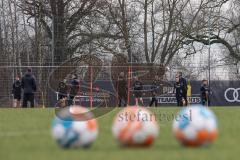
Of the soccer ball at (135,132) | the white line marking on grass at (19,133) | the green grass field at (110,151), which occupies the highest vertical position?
the soccer ball at (135,132)

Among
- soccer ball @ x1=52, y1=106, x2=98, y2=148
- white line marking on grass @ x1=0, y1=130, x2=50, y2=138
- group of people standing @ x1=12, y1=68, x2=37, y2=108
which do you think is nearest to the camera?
soccer ball @ x1=52, y1=106, x2=98, y2=148

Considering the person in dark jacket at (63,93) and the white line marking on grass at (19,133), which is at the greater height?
the person in dark jacket at (63,93)

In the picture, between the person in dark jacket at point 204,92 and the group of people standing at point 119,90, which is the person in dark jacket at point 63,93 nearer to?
the group of people standing at point 119,90

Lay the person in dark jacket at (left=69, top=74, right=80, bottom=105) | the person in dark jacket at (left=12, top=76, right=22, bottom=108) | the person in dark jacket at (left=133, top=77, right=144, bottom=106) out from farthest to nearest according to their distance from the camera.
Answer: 1. the person in dark jacket at (left=133, top=77, right=144, bottom=106)
2. the person in dark jacket at (left=12, top=76, right=22, bottom=108)
3. the person in dark jacket at (left=69, top=74, right=80, bottom=105)

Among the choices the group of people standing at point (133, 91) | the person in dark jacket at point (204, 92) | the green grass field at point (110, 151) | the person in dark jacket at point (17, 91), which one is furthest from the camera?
the person in dark jacket at point (204, 92)

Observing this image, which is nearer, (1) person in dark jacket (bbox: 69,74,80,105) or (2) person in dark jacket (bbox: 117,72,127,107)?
(1) person in dark jacket (bbox: 69,74,80,105)

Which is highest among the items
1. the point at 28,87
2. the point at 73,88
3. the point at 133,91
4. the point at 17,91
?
the point at 28,87

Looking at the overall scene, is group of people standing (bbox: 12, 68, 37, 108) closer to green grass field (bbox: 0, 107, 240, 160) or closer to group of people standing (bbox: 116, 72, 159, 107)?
group of people standing (bbox: 116, 72, 159, 107)

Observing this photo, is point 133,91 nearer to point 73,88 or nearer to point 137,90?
point 137,90

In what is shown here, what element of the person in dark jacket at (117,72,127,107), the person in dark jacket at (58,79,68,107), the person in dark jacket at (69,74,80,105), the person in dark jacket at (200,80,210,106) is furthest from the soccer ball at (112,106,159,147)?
the person in dark jacket at (200,80,210,106)

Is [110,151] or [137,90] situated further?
[137,90]

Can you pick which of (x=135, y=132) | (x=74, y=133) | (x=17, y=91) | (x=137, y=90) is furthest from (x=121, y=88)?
(x=74, y=133)

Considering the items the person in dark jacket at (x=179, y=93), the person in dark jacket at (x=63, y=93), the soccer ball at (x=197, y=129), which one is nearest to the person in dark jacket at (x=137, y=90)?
the person in dark jacket at (x=179, y=93)

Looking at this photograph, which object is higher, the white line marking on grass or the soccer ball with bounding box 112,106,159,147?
the soccer ball with bounding box 112,106,159,147
